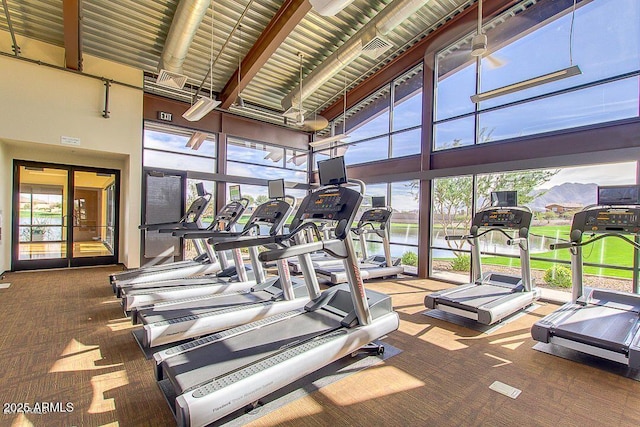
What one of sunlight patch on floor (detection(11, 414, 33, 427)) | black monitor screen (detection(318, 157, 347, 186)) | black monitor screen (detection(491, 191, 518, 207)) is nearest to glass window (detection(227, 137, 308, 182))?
black monitor screen (detection(318, 157, 347, 186))

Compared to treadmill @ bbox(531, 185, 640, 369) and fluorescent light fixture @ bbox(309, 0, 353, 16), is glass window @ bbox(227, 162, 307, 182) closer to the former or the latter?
fluorescent light fixture @ bbox(309, 0, 353, 16)

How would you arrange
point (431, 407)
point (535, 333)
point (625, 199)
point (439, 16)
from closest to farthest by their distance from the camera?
point (431, 407)
point (535, 333)
point (625, 199)
point (439, 16)

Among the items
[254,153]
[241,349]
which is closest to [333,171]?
[241,349]

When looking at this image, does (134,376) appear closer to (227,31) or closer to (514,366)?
(514,366)

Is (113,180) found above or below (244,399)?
above

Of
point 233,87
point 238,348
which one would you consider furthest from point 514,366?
point 233,87

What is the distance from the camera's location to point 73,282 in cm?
545

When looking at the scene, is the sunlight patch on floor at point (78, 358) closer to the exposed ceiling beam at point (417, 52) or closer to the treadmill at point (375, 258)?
the treadmill at point (375, 258)

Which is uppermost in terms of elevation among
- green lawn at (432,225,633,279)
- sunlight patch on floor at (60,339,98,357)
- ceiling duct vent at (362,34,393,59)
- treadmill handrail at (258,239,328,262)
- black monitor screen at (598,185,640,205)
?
ceiling duct vent at (362,34,393,59)

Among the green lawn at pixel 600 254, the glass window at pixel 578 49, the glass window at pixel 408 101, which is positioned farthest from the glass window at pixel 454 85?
the green lawn at pixel 600 254

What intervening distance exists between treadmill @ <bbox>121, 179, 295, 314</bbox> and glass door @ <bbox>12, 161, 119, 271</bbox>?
12.7ft

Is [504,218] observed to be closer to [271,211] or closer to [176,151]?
[271,211]

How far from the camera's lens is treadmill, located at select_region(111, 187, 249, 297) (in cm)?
443

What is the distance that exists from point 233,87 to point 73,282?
5.09 metres
